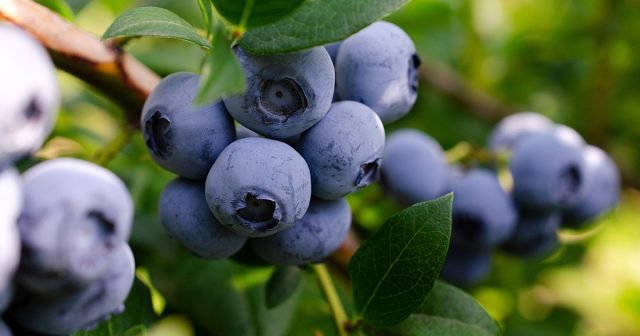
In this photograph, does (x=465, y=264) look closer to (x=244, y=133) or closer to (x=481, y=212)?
(x=481, y=212)

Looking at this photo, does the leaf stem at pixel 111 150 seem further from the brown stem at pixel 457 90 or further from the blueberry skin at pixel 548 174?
the brown stem at pixel 457 90

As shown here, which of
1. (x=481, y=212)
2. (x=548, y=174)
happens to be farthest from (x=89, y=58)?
(x=548, y=174)

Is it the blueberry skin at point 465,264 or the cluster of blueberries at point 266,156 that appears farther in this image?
the blueberry skin at point 465,264

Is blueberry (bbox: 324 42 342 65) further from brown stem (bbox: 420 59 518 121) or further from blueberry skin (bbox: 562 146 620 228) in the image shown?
brown stem (bbox: 420 59 518 121)

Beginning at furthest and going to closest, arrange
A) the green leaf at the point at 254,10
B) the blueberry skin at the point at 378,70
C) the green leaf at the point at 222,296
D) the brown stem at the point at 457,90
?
1. the brown stem at the point at 457,90
2. the green leaf at the point at 222,296
3. the blueberry skin at the point at 378,70
4. the green leaf at the point at 254,10

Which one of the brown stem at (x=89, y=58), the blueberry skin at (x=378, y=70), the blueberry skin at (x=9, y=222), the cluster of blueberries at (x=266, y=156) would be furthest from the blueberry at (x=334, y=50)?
the blueberry skin at (x=9, y=222)
